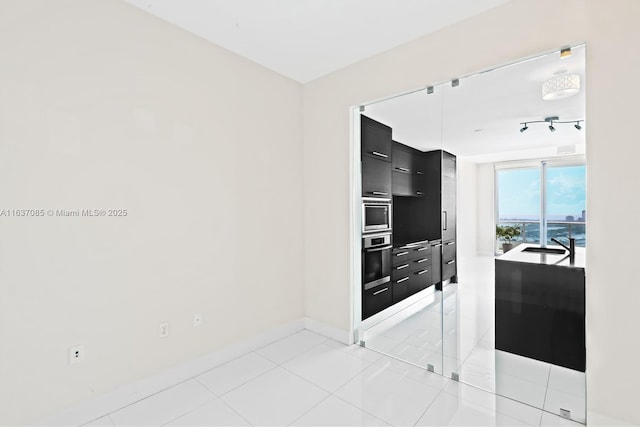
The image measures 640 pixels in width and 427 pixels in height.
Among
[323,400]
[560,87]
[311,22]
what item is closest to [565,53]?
[560,87]

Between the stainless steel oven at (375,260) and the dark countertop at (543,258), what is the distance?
1038mm

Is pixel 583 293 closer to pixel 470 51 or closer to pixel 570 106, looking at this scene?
pixel 570 106

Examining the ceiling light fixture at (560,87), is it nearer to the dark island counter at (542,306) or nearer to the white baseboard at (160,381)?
the dark island counter at (542,306)

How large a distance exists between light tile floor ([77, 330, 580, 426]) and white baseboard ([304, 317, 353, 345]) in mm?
331

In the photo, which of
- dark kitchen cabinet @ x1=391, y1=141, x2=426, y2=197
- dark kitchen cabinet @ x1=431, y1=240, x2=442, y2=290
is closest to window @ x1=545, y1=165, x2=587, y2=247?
dark kitchen cabinet @ x1=431, y1=240, x2=442, y2=290

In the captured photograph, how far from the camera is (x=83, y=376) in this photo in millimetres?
1902

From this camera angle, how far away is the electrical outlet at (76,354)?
6.12 feet

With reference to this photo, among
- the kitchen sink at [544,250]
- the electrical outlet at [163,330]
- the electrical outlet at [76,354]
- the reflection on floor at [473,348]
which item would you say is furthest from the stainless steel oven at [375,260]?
the electrical outlet at [76,354]

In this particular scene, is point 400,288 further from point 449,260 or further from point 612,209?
point 612,209

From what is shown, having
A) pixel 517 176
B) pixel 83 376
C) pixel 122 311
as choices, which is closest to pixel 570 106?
Answer: pixel 517 176

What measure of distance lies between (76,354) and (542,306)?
310cm

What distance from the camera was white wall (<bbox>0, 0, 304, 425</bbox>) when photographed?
172 cm

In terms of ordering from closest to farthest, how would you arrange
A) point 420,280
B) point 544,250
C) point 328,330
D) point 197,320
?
point 544,250 → point 197,320 → point 420,280 → point 328,330

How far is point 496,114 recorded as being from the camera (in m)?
2.23
